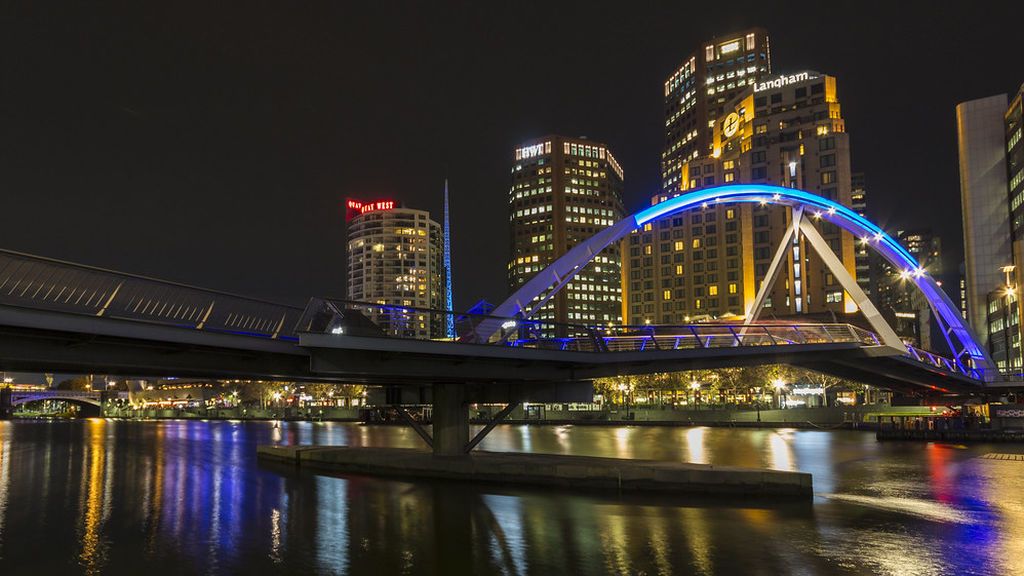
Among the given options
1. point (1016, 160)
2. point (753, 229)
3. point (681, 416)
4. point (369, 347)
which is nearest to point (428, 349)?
point (369, 347)

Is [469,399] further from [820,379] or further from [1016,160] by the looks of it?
[1016,160]

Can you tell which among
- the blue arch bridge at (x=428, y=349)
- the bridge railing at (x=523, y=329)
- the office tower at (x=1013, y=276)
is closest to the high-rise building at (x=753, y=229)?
the office tower at (x=1013, y=276)

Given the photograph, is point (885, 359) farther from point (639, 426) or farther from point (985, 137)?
point (985, 137)

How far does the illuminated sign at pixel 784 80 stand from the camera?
173375 millimetres

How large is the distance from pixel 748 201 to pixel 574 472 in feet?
140

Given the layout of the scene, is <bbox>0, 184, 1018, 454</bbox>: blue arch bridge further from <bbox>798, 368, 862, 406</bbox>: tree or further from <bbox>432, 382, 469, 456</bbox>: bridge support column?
<bbox>798, 368, 862, 406</bbox>: tree

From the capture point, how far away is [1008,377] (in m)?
80.5

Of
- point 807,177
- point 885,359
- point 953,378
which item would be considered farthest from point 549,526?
point 807,177

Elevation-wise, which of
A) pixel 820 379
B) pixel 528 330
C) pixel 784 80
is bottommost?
pixel 820 379

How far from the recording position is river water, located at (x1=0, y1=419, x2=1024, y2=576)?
797 inches

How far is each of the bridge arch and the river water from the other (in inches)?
414

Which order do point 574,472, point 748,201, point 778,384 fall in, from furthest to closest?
point 778,384, point 748,201, point 574,472

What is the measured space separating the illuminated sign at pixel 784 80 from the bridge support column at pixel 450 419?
515 feet

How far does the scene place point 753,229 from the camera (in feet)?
548
